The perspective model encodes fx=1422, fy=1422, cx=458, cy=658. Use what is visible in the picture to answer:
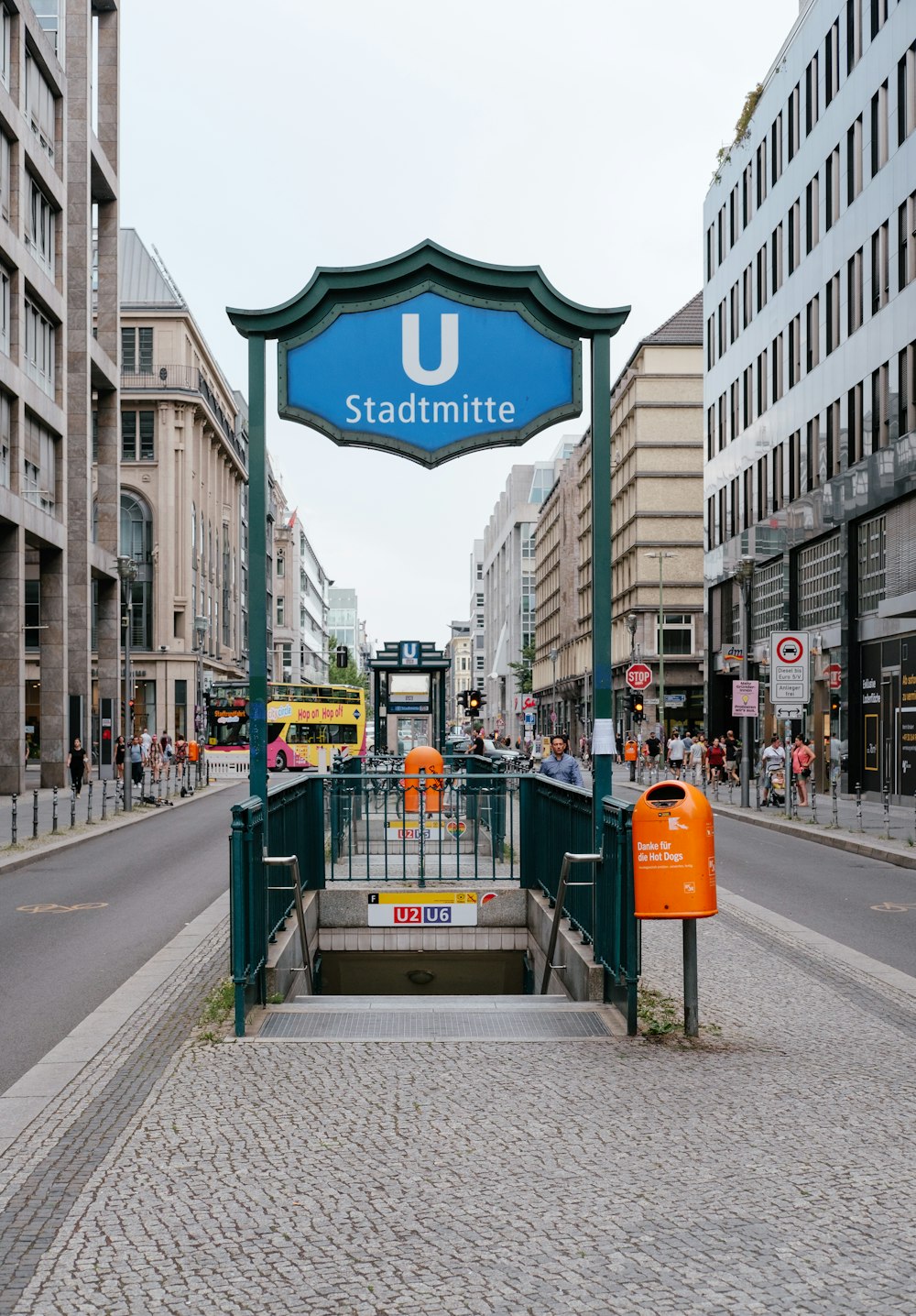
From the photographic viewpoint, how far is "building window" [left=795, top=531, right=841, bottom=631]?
38.3 meters

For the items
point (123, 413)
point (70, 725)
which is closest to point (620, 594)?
point (123, 413)

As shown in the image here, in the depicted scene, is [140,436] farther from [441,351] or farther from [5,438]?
[441,351]

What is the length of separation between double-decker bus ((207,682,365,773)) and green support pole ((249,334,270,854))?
45932 millimetres

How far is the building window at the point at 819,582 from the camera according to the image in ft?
126

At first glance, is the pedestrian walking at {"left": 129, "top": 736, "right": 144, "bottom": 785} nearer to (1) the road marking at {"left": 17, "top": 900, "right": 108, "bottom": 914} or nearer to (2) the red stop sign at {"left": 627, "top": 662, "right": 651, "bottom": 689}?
(2) the red stop sign at {"left": 627, "top": 662, "right": 651, "bottom": 689}

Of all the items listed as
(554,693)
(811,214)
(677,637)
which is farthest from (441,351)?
(554,693)

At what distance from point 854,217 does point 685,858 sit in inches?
1313

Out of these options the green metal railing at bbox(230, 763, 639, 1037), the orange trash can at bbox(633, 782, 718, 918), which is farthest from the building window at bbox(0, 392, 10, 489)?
the orange trash can at bbox(633, 782, 718, 918)

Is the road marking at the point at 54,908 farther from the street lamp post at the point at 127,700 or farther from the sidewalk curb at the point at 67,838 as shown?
the street lamp post at the point at 127,700

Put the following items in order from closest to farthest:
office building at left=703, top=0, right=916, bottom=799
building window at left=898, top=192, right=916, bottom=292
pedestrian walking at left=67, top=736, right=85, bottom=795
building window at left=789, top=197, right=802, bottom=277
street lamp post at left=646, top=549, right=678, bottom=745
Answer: building window at left=898, top=192, right=916, bottom=292
office building at left=703, top=0, right=916, bottom=799
pedestrian walking at left=67, top=736, right=85, bottom=795
building window at left=789, top=197, right=802, bottom=277
street lamp post at left=646, top=549, right=678, bottom=745

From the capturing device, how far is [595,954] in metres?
8.55

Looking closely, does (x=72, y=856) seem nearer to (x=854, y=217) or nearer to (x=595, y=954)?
(x=595, y=954)

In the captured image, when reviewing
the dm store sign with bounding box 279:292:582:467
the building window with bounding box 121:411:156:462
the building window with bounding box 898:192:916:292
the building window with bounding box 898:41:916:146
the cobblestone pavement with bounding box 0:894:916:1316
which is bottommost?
the cobblestone pavement with bounding box 0:894:916:1316

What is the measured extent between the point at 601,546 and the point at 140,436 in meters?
74.7
